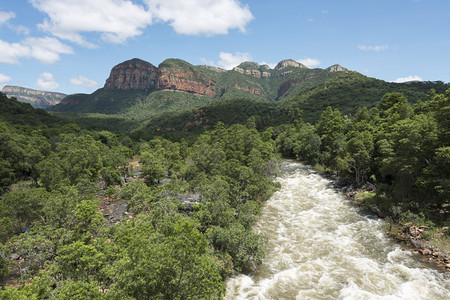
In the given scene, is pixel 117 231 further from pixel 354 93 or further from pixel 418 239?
pixel 354 93

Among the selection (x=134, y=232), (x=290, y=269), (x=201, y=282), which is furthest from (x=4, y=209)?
(x=290, y=269)

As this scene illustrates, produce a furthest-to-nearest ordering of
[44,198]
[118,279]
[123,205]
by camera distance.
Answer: [123,205] < [44,198] < [118,279]

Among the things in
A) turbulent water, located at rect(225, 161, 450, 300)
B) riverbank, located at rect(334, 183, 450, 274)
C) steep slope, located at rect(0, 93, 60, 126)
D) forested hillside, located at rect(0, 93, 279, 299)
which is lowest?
turbulent water, located at rect(225, 161, 450, 300)

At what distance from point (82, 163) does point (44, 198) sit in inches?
664

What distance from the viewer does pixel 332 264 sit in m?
23.5

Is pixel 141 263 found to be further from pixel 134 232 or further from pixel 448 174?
pixel 448 174

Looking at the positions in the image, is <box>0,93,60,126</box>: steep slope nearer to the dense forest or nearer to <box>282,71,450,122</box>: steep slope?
the dense forest

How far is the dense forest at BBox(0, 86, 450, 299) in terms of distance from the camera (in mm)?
12734

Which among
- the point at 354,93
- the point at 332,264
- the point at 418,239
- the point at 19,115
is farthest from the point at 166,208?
the point at 354,93

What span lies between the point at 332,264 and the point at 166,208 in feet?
57.4

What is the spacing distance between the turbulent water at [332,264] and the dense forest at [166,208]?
91.3 inches

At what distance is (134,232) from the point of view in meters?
17.7

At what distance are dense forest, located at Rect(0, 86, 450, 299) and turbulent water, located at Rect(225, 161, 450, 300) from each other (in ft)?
7.61

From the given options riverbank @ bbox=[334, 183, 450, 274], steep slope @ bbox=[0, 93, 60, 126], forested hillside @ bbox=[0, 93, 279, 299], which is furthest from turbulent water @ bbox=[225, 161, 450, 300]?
steep slope @ bbox=[0, 93, 60, 126]
